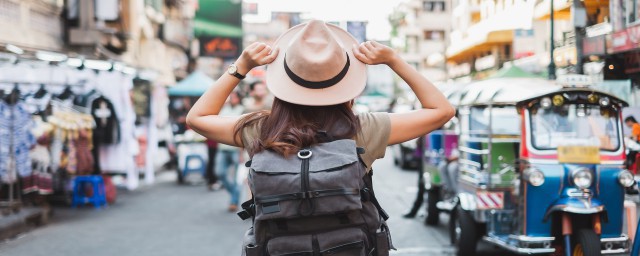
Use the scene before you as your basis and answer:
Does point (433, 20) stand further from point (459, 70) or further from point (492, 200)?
point (492, 200)

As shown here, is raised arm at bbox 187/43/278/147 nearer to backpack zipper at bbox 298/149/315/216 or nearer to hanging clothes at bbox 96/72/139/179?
backpack zipper at bbox 298/149/315/216

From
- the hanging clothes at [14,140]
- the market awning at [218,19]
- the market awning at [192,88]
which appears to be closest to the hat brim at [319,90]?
Answer: the hanging clothes at [14,140]

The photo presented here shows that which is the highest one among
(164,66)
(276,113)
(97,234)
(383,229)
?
(164,66)

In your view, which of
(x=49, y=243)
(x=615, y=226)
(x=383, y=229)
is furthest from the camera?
(x=49, y=243)

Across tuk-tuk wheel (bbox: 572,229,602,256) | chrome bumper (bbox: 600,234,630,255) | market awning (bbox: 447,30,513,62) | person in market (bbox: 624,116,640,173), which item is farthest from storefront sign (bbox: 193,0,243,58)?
tuk-tuk wheel (bbox: 572,229,602,256)

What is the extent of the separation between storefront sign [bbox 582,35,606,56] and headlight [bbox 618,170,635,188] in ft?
35.6

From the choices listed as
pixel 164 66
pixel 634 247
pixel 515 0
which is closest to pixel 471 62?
pixel 515 0

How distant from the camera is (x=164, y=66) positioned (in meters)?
33.4

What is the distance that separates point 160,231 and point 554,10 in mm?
17942

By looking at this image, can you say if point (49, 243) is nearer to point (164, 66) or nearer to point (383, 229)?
point (383, 229)

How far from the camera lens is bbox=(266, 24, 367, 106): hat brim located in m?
2.75

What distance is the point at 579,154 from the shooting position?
705cm

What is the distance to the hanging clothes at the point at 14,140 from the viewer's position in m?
9.38

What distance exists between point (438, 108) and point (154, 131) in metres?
12.8
